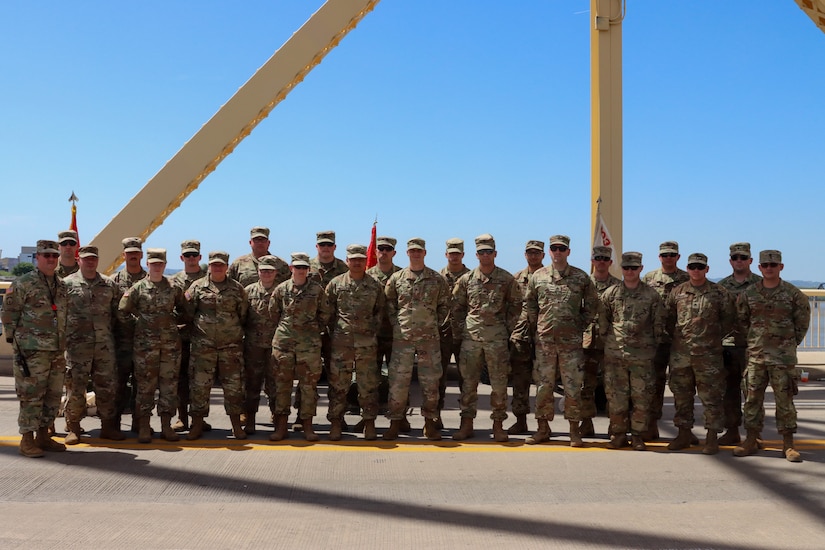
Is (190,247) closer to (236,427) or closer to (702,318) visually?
(236,427)

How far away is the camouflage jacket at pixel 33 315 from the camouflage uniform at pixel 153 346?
64 centimetres

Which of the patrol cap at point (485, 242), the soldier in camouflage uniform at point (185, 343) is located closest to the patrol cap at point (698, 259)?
the patrol cap at point (485, 242)

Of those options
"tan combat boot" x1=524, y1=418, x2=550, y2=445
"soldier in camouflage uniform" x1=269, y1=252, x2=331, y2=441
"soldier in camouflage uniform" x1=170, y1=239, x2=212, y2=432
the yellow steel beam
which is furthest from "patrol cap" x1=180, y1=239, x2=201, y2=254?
"tan combat boot" x1=524, y1=418, x2=550, y2=445

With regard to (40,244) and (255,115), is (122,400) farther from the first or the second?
(255,115)

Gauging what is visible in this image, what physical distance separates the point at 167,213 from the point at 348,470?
18.8 ft

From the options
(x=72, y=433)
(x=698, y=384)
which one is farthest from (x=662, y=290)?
(x=72, y=433)

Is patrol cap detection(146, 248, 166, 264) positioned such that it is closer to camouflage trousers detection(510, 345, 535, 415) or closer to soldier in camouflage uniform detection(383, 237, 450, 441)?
soldier in camouflage uniform detection(383, 237, 450, 441)

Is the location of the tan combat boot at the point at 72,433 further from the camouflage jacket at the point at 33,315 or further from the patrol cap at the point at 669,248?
the patrol cap at the point at 669,248

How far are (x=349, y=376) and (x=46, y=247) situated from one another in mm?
2959

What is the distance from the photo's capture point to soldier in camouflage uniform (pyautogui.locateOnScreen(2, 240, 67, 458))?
6027 mm

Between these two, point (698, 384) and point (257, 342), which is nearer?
point (698, 384)

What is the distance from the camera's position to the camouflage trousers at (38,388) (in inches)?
236

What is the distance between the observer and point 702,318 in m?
6.30

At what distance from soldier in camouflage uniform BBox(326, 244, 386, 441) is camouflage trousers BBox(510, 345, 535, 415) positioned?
151 centimetres
